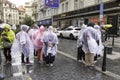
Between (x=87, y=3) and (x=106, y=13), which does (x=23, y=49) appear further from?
(x=87, y=3)

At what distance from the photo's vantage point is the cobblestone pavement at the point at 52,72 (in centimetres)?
686

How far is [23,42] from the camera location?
8414 millimetres

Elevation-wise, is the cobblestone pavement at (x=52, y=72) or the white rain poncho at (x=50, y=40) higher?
the white rain poncho at (x=50, y=40)

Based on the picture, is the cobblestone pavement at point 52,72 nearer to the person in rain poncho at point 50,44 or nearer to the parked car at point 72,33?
the person in rain poncho at point 50,44

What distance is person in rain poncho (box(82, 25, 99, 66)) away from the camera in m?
8.25

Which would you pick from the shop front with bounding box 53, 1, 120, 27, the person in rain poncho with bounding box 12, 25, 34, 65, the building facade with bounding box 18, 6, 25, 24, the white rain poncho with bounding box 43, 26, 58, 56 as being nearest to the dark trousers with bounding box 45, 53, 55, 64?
the white rain poncho with bounding box 43, 26, 58, 56

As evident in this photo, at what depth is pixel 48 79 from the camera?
668 cm

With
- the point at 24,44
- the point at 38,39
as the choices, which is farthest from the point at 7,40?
the point at 38,39

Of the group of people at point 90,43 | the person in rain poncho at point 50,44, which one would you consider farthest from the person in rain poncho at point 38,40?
the group of people at point 90,43

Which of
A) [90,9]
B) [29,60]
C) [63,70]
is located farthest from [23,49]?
[90,9]

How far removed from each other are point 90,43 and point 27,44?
7.94 feet

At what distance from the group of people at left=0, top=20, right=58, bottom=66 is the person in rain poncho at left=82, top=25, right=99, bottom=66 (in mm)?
1165

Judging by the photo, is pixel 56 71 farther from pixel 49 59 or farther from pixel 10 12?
pixel 10 12

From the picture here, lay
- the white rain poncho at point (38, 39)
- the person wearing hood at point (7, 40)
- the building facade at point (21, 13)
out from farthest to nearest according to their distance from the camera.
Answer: the building facade at point (21, 13) < the white rain poncho at point (38, 39) < the person wearing hood at point (7, 40)
